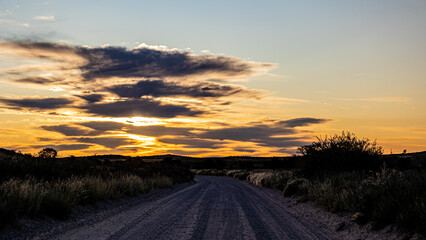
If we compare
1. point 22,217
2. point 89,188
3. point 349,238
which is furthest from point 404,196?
point 89,188

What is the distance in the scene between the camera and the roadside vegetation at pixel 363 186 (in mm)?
9898

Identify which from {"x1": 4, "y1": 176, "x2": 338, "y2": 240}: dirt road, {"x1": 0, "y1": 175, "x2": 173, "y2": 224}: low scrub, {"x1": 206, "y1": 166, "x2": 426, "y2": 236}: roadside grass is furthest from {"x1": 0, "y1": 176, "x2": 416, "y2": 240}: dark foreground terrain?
{"x1": 206, "y1": 166, "x2": 426, "y2": 236}: roadside grass

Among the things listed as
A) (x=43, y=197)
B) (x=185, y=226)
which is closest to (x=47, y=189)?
(x=43, y=197)

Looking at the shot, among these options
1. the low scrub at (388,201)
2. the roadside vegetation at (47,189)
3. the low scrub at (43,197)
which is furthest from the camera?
the roadside vegetation at (47,189)

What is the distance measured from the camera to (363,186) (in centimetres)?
1341

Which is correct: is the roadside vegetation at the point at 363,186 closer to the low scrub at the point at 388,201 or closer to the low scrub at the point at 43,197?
the low scrub at the point at 388,201

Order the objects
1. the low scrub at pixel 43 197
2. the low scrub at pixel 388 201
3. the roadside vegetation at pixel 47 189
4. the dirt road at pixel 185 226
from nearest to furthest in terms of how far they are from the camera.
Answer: the low scrub at pixel 388 201, the dirt road at pixel 185 226, the low scrub at pixel 43 197, the roadside vegetation at pixel 47 189

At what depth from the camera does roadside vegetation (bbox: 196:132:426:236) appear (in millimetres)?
9898

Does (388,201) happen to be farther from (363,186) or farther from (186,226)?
(186,226)

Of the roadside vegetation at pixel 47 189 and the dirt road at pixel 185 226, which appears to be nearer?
the dirt road at pixel 185 226

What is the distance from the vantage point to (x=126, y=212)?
49.4 feet

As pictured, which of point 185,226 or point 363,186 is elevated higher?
point 363,186

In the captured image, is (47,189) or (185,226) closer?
(185,226)

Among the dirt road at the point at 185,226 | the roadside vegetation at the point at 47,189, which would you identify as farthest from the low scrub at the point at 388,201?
the roadside vegetation at the point at 47,189
